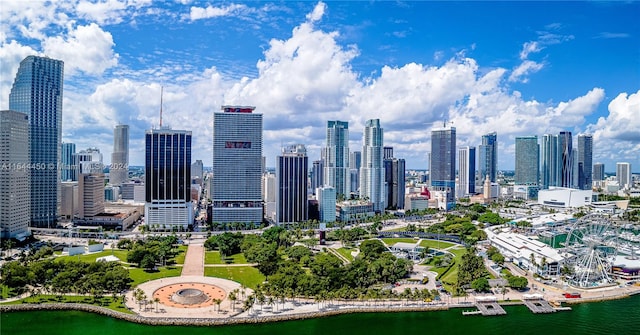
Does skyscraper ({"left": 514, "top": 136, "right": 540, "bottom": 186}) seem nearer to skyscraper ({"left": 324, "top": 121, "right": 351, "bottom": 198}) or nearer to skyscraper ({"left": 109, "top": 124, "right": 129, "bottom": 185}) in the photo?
skyscraper ({"left": 324, "top": 121, "right": 351, "bottom": 198})

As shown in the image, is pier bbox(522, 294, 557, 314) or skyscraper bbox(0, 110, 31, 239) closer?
pier bbox(522, 294, 557, 314)

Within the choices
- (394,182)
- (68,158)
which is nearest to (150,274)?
(394,182)

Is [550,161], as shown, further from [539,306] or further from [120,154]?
[120,154]

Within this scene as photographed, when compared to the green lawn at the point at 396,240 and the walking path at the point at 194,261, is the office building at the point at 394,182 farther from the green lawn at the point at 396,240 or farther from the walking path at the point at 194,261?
the walking path at the point at 194,261

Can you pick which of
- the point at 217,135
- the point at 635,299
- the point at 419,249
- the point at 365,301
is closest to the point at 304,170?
the point at 217,135

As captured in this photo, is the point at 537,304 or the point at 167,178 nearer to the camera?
the point at 537,304

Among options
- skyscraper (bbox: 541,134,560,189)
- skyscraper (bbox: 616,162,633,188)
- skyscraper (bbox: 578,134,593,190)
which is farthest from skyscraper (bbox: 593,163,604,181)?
skyscraper (bbox: 541,134,560,189)

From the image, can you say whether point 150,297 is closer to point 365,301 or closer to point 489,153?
point 365,301
